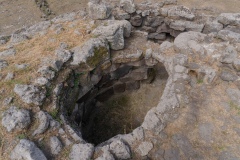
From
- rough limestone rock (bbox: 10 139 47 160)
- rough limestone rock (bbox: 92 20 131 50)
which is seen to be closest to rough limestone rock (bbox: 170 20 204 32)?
rough limestone rock (bbox: 92 20 131 50)

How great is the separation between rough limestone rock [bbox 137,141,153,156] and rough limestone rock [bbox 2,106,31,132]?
7.30 ft

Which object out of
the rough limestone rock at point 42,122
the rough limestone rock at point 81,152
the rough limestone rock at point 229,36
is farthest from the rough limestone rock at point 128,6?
the rough limestone rock at point 81,152

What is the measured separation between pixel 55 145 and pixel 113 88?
11.6 ft

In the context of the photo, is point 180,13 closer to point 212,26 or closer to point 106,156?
point 212,26

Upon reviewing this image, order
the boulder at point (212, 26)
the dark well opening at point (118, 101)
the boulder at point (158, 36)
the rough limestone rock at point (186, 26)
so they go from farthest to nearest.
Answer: the boulder at point (158, 36), the rough limestone rock at point (186, 26), the boulder at point (212, 26), the dark well opening at point (118, 101)

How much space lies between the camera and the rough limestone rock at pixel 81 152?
12.5ft

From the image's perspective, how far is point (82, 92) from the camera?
594 cm

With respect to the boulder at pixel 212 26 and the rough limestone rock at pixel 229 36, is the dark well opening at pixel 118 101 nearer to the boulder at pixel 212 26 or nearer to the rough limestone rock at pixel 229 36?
the rough limestone rock at pixel 229 36

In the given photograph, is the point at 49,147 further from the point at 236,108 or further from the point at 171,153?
the point at 236,108

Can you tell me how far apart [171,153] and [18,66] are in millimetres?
4036

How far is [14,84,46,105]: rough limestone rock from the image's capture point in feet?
14.4

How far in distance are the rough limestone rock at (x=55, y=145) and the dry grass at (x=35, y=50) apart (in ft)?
4.85

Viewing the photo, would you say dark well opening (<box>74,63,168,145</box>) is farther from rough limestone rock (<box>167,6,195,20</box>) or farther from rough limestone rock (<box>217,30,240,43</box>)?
rough limestone rock (<box>167,6,195,20</box>)

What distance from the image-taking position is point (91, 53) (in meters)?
5.64
